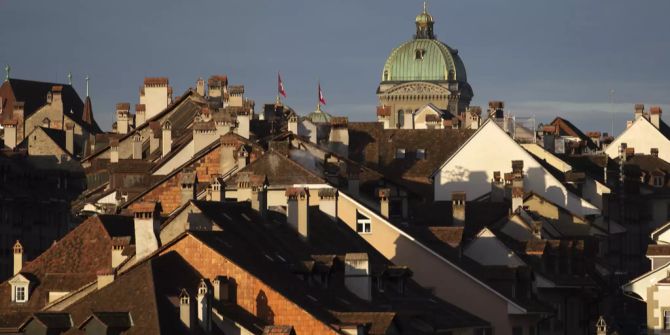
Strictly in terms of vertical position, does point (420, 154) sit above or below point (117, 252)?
above

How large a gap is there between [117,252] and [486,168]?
52.9m

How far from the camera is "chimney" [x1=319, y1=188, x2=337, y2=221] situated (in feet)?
318

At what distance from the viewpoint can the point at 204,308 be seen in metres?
72.4

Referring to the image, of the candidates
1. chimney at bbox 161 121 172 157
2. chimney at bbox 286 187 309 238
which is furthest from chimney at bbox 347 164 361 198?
chimney at bbox 286 187 309 238

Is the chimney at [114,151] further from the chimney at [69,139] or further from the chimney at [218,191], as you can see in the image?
the chimney at [69,139]

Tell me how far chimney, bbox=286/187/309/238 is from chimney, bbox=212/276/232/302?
12.5m

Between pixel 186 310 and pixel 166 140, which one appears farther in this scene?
pixel 166 140

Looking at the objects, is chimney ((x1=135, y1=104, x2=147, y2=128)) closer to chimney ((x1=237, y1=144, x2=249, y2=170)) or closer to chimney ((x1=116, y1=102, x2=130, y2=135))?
chimney ((x1=116, y1=102, x2=130, y2=135))

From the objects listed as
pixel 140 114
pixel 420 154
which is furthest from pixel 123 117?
pixel 420 154

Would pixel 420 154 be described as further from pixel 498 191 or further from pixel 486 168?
pixel 498 191

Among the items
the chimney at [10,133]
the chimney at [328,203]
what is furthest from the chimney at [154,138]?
the chimney at [10,133]

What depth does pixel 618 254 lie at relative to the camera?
493ft

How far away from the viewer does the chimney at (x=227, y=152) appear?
109875mm

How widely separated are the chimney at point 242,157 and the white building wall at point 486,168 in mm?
26271
